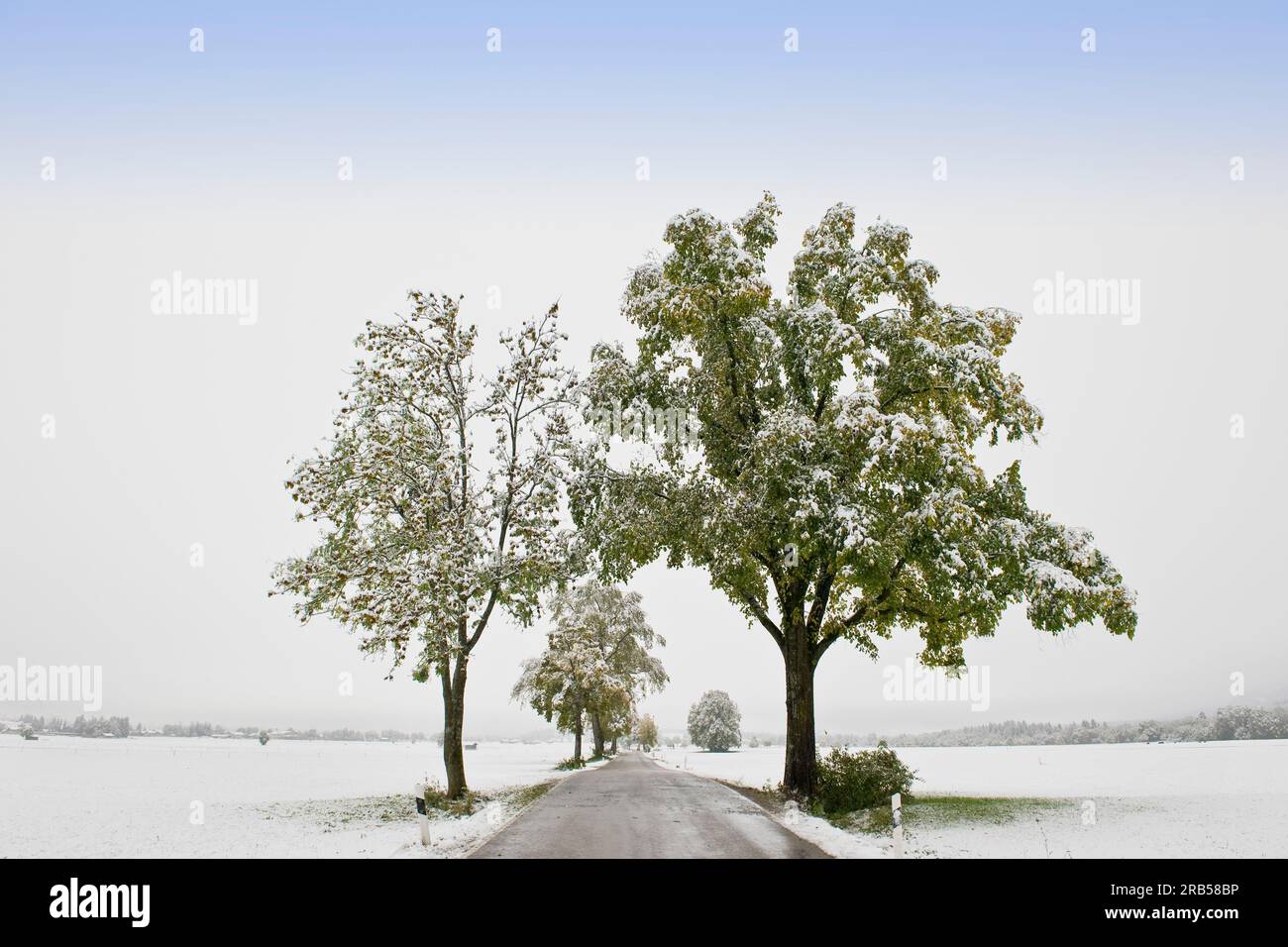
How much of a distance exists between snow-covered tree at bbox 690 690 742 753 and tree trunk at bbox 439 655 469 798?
82035 mm

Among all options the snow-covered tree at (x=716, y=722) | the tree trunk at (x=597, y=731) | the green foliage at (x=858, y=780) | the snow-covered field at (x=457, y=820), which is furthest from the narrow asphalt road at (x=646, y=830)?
the snow-covered tree at (x=716, y=722)

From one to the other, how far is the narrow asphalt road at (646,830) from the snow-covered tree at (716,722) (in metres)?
79.7

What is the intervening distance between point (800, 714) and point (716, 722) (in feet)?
271

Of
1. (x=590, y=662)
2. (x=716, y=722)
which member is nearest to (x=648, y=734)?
(x=716, y=722)

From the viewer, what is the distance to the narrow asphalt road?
41.5ft

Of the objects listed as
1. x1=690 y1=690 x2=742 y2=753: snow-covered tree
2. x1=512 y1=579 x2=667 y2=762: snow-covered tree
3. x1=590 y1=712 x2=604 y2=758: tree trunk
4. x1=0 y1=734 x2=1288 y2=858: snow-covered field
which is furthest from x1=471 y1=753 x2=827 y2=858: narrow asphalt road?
x1=690 y1=690 x2=742 y2=753: snow-covered tree

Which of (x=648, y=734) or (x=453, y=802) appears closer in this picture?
(x=453, y=802)

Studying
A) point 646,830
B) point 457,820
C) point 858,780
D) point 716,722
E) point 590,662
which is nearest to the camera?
point 646,830

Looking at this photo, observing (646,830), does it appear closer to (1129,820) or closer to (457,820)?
(457,820)

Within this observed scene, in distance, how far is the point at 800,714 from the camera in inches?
859

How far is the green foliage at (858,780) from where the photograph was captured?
2048cm

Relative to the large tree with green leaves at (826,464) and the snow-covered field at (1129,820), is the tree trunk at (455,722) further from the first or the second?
the snow-covered field at (1129,820)
